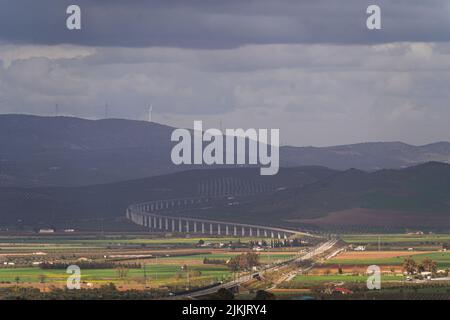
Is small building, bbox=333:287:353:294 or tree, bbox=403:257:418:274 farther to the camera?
tree, bbox=403:257:418:274

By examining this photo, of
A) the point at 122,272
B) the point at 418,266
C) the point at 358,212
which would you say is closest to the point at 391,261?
the point at 418,266

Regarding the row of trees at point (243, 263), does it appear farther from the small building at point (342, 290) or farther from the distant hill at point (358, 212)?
the distant hill at point (358, 212)

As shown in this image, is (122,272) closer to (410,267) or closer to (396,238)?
(410,267)

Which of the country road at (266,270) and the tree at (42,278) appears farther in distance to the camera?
the tree at (42,278)

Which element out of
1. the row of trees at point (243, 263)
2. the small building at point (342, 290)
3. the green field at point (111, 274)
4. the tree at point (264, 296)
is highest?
the row of trees at point (243, 263)

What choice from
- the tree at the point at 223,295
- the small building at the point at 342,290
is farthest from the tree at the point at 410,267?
the tree at the point at 223,295

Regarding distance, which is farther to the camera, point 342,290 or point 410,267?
point 410,267

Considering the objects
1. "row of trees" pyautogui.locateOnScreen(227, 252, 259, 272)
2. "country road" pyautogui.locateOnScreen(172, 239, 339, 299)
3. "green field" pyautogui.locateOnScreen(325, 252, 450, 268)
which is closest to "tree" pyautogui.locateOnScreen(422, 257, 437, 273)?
"green field" pyautogui.locateOnScreen(325, 252, 450, 268)

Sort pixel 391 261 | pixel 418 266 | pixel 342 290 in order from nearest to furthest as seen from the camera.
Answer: pixel 342 290 → pixel 418 266 → pixel 391 261

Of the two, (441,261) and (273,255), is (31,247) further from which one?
(441,261)

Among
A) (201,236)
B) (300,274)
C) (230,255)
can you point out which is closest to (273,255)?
(230,255)

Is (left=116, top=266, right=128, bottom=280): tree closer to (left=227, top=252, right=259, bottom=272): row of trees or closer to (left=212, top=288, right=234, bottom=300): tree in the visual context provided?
(left=227, top=252, right=259, bottom=272): row of trees
